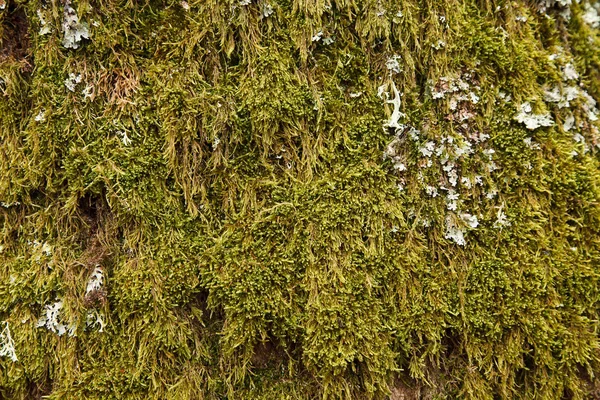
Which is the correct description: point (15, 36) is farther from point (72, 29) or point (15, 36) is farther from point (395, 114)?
A: point (395, 114)

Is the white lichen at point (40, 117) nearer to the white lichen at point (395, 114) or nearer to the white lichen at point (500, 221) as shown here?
the white lichen at point (395, 114)

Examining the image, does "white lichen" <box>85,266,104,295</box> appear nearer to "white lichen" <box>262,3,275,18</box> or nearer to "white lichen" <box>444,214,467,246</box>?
"white lichen" <box>262,3,275,18</box>

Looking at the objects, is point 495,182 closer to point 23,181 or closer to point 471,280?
point 471,280

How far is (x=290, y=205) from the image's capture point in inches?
62.1

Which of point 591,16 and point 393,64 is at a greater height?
point 591,16

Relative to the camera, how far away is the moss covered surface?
156 centimetres

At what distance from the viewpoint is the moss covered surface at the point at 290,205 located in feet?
5.13

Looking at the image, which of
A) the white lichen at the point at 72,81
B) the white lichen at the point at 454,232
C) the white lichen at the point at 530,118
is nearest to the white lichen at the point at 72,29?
the white lichen at the point at 72,81

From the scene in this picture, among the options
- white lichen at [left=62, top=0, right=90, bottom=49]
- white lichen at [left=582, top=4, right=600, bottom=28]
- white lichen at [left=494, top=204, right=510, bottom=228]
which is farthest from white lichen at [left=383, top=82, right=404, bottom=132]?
white lichen at [left=62, top=0, right=90, bottom=49]

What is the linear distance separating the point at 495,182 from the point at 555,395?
884 mm

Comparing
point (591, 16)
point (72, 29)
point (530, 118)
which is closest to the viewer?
point (72, 29)

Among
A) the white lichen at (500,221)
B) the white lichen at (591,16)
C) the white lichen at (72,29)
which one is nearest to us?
the white lichen at (72,29)

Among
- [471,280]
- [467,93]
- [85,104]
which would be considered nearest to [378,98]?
[467,93]

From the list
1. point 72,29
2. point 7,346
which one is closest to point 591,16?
point 72,29
